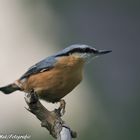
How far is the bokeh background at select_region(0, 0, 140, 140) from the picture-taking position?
7.66 metres

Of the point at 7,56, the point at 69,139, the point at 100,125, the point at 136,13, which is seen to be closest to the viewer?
the point at 69,139

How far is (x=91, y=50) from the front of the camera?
4.77 meters

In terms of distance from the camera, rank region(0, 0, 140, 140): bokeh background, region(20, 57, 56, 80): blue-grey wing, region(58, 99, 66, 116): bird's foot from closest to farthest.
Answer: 1. region(58, 99, 66, 116): bird's foot
2. region(20, 57, 56, 80): blue-grey wing
3. region(0, 0, 140, 140): bokeh background

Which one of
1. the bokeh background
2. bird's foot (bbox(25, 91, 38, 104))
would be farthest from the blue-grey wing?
the bokeh background

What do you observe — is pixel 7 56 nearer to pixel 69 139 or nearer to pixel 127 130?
pixel 127 130

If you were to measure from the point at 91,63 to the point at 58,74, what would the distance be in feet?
11.4

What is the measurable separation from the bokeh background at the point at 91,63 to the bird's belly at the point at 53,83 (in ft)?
7.77

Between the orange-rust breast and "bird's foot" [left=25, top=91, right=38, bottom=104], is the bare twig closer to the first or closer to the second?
"bird's foot" [left=25, top=91, right=38, bottom=104]

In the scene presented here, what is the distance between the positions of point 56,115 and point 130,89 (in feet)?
13.1

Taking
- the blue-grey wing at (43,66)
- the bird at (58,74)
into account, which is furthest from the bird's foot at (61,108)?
the blue-grey wing at (43,66)

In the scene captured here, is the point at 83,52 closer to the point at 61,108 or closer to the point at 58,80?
the point at 58,80

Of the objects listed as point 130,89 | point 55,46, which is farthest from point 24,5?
point 130,89

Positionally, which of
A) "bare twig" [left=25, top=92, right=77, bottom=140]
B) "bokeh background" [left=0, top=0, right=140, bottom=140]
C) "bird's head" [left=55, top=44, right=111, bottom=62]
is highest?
"bird's head" [left=55, top=44, right=111, bottom=62]

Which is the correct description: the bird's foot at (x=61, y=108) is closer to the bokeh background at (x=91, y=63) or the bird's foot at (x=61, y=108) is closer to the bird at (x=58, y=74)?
the bird at (x=58, y=74)
